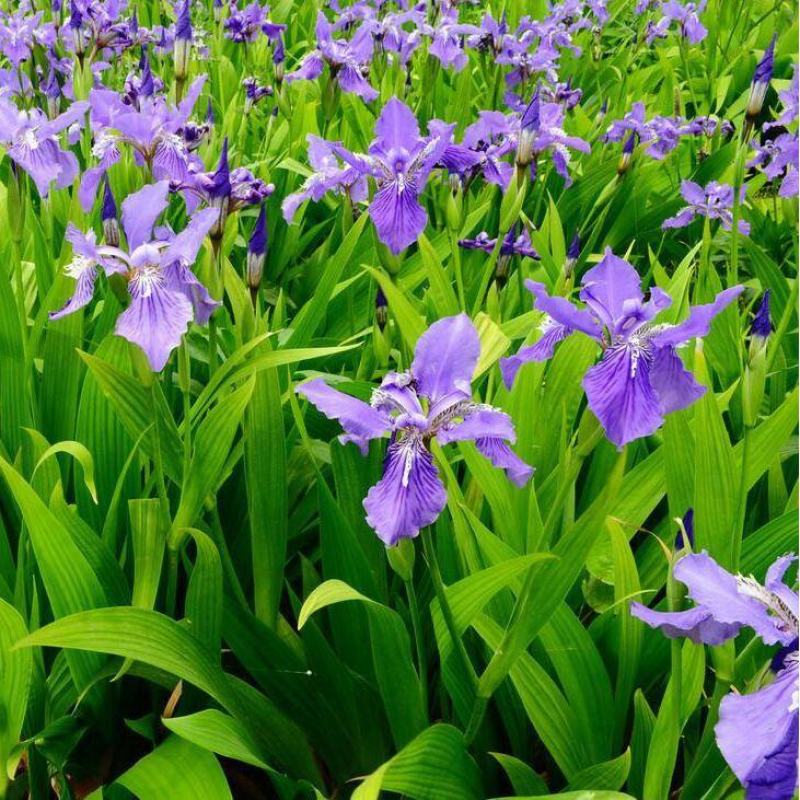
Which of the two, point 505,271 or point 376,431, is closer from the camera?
point 376,431

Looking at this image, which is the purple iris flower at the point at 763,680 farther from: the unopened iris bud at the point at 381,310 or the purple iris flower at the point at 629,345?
the unopened iris bud at the point at 381,310

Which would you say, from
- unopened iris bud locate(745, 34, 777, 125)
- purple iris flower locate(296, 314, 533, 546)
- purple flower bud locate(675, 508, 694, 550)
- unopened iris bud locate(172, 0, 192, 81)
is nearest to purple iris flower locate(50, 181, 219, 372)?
purple iris flower locate(296, 314, 533, 546)

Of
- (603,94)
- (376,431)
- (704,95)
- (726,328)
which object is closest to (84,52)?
(726,328)

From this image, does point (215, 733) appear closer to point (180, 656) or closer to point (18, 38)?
point (180, 656)

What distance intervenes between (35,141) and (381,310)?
0.71 metres

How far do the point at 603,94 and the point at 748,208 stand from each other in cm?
160

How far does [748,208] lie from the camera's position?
9.57 ft

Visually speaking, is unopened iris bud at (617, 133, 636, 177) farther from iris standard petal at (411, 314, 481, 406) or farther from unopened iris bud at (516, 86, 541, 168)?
iris standard petal at (411, 314, 481, 406)

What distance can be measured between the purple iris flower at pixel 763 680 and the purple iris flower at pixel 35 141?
1305 mm

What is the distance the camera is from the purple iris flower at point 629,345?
36.8 inches

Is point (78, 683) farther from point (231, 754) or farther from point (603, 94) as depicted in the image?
point (603, 94)

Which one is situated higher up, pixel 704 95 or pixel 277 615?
pixel 704 95

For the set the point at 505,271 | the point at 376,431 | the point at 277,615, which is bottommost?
the point at 277,615

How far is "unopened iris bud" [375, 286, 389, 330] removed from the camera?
5.17 ft
